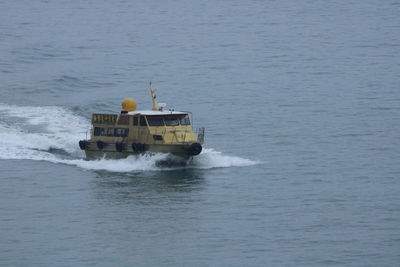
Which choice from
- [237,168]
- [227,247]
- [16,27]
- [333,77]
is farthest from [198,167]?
[16,27]

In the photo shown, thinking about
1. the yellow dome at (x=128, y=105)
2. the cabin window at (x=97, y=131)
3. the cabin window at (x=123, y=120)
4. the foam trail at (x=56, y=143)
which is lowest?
the foam trail at (x=56, y=143)

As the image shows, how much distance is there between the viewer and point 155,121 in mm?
64688

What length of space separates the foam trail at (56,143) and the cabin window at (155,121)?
1887 mm

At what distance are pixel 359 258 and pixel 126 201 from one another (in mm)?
14019

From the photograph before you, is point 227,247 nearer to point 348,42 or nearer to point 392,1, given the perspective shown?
point 348,42

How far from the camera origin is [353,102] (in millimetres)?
80688

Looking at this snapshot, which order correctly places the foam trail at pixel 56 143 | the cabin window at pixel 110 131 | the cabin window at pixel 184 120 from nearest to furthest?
the foam trail at pixel 56 143
the cabin window at pixel 184 120
the cabin window at pixel 110 131

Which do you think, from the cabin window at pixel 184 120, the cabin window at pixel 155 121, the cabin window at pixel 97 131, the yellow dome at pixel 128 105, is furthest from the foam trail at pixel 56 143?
the yellow dome at pixel 128 105

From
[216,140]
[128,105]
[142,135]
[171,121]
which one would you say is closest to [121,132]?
[142,135]

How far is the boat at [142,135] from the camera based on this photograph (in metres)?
63.5

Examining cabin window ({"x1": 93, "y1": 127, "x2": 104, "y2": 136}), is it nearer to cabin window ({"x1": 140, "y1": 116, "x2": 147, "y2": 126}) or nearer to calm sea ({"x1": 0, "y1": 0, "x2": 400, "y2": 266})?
calm sea ({"x1": 0, "y1": 0, "x2": 400, "y2": 266})

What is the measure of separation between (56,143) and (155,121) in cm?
898

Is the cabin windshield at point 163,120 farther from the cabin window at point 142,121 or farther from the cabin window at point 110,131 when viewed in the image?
the cabin window at point 110,131

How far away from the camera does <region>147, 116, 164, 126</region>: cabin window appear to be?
6461cm
